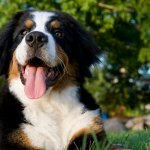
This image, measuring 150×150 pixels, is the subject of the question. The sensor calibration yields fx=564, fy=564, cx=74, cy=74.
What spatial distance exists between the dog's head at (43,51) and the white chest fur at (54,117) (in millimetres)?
126

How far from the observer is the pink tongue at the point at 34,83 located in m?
5.56

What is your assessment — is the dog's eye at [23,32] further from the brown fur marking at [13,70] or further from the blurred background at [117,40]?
the blurred background at [117,40]

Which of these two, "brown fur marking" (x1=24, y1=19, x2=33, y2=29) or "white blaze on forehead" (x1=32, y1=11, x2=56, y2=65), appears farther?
"brown fur marking" (x1=24, y1=19, x2=33, y2=29)

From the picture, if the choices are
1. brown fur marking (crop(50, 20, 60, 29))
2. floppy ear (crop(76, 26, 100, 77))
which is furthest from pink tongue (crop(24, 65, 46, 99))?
floppy ear (crop(76, 26, 100, 77))

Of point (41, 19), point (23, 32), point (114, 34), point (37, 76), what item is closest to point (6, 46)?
point (23, 32)

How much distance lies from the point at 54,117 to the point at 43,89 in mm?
316

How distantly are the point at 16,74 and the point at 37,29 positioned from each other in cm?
50

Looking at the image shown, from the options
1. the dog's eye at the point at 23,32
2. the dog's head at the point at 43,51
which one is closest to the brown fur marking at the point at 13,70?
the dog's head at the point at 43,51

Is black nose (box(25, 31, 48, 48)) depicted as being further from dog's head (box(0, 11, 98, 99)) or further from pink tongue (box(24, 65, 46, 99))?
pink tongue (box(24, 65, 46, 99))

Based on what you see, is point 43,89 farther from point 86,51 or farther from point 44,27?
point 86,51

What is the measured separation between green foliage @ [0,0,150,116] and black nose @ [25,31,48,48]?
609 centimetres

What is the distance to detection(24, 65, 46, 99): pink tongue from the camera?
5562 mm

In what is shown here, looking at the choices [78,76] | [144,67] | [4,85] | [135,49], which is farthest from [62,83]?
[144,67]

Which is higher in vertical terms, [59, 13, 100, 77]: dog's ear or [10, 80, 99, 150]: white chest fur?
[59, 13, 100, 77]: dog's ear
